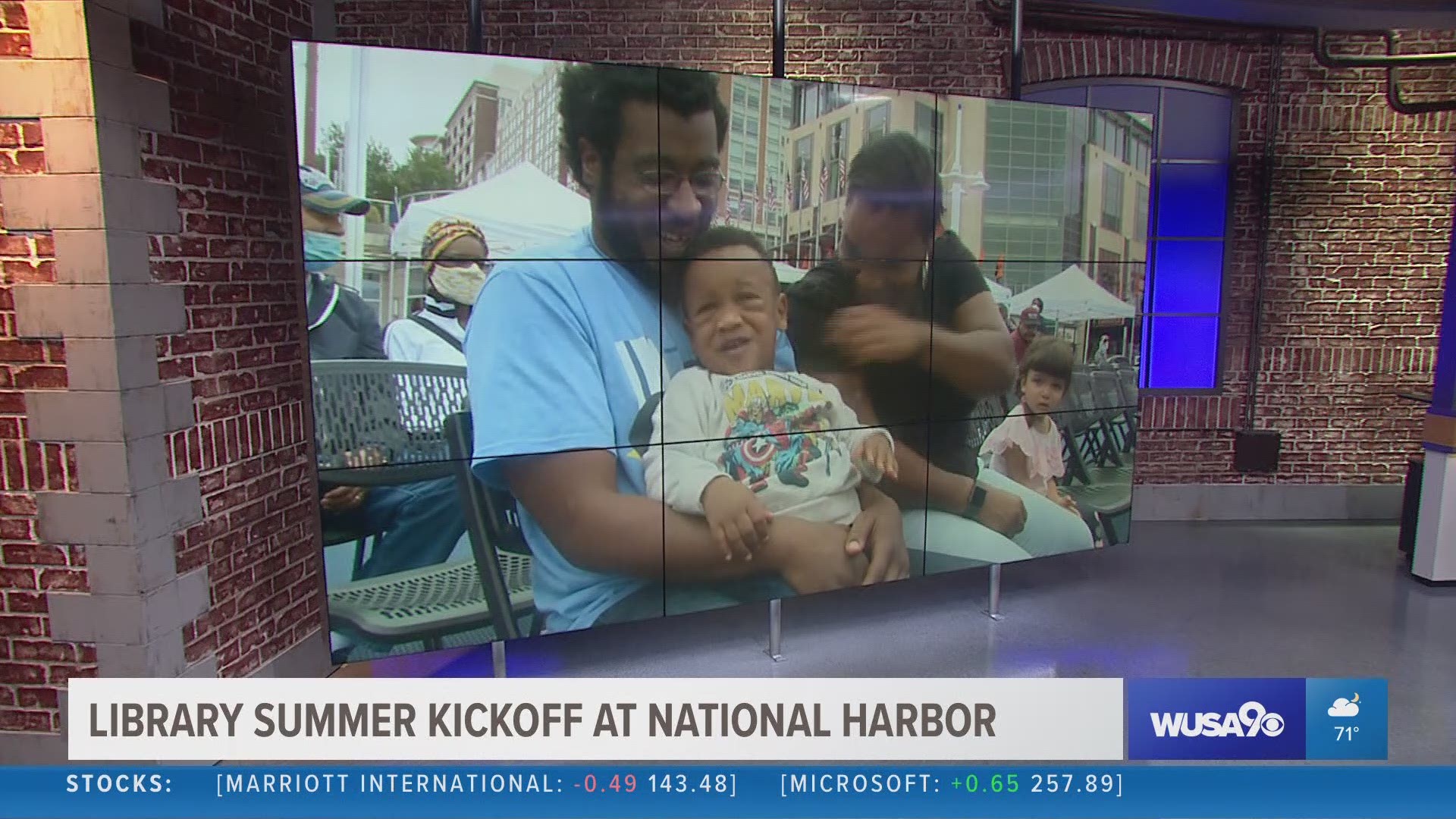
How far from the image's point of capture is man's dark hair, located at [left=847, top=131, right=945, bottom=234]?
3.87 metres

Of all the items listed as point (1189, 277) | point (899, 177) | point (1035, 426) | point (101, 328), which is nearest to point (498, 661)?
point (101, 328)

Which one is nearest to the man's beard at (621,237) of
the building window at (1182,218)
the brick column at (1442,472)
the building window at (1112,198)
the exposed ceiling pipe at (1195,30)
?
the building window at (1112,198)

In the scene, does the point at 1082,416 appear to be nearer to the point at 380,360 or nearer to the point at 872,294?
the point at 872,294

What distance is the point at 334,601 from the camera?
3.15 m

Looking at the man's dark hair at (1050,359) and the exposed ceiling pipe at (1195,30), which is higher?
the exposed ceiling pipe at (1195,30)

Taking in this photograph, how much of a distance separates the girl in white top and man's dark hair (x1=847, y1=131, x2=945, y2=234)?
0.94 m

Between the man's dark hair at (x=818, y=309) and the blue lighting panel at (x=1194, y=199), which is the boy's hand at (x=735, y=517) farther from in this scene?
the blue lighting panel at (x=1194, y=199)

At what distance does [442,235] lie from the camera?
310 cm

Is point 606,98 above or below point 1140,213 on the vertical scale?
above

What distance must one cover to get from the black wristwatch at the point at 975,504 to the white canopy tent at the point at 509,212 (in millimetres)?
2306

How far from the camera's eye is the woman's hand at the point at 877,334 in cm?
390

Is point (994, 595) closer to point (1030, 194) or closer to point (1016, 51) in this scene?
point (1030, 194)

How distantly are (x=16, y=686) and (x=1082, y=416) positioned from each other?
4668 mm

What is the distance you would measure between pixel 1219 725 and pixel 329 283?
3.48 metres
